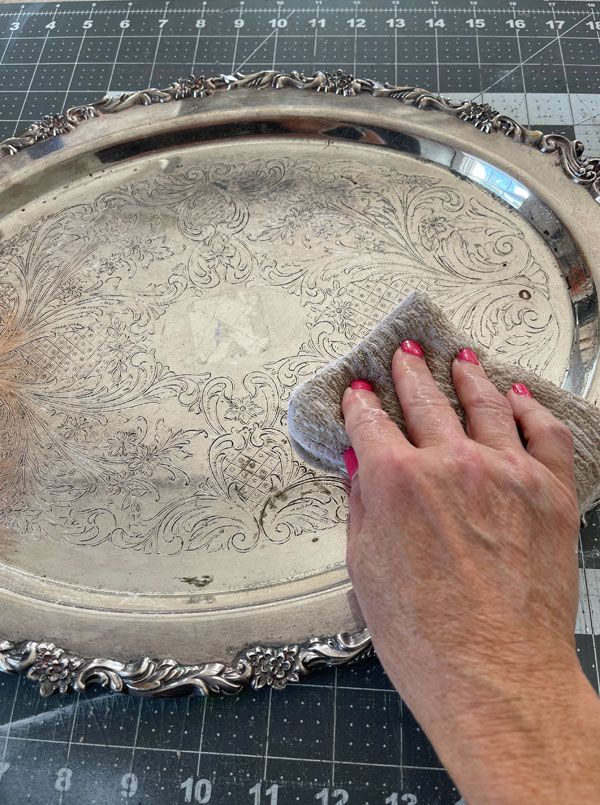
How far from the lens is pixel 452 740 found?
565 millimetres

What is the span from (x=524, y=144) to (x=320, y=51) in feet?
2.11

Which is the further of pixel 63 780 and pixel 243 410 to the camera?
pixel 243 410

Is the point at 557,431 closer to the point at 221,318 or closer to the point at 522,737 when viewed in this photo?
the point at 522,737

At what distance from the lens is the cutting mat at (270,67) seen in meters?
0.88

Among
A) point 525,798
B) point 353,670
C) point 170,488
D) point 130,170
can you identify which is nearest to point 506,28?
point 130,170

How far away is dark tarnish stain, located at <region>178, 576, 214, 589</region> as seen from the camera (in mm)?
913

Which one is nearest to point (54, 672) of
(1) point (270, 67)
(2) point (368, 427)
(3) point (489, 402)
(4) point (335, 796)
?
(4) point (335, 796)

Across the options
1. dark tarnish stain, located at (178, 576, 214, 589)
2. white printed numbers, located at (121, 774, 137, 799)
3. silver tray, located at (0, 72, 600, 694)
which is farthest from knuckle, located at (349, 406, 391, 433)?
white printed numbers, located at (121, 774, 137, 799)

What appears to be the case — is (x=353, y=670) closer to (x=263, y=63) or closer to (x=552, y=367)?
(x=552, y=367)

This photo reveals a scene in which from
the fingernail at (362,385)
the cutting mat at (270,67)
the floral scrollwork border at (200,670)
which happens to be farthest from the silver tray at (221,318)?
the fingernail at (362,385)

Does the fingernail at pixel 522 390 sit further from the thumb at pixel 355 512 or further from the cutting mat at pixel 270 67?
the cutting mat at pixel 270 67

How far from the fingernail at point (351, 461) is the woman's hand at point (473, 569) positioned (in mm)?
17

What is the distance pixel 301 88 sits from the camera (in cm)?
123

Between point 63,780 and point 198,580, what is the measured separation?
0.33m
